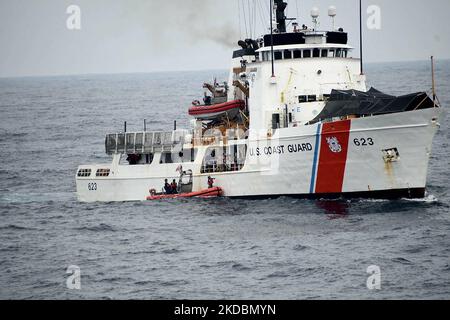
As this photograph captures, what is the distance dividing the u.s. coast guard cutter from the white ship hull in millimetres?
48

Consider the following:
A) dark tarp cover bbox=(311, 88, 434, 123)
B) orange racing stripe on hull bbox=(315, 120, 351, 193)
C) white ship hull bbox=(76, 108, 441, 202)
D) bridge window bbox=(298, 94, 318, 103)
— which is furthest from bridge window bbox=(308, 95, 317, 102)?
orange racing stripe on hull bbox=(315, 120, 351, 193)

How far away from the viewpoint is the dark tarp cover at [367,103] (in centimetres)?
3953

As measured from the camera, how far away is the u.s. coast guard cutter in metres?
40.3

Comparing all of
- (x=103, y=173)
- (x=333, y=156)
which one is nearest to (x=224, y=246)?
(x=333, y=156)

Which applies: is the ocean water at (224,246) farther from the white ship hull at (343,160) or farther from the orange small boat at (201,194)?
the white ship hull at (343,160)

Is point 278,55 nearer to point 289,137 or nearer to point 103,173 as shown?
point 289,137

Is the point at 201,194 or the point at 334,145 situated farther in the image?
the point at 201,194

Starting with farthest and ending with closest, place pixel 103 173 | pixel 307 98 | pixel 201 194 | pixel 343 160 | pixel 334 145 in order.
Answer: pixel 103 173 → pixel 201 194 → pixel 307 98 → pixel 343 160 → pixel 334 145

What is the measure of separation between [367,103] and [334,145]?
2.51 metres

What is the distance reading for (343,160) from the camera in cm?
4134

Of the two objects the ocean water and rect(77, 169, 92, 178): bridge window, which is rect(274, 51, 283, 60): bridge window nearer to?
the ocean water

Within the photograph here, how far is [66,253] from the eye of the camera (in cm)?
3697

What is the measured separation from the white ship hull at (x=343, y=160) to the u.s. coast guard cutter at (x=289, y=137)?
0.05 meters
